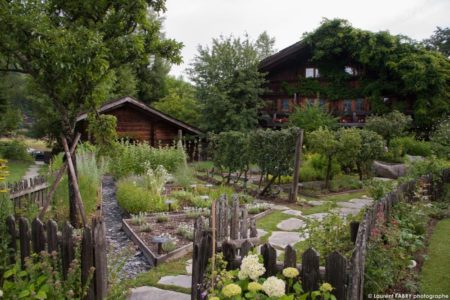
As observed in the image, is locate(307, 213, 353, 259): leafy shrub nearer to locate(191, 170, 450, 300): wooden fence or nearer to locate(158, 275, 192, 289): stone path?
locate(191, 170, 450, 300): wooden fence

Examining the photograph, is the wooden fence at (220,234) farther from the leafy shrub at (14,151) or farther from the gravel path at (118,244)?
the leafy shrub at (14,151)

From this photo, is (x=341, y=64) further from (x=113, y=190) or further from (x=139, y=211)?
(x=139, y=211)

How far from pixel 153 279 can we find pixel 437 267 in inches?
142

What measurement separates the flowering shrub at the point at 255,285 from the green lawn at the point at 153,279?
3.31 feet

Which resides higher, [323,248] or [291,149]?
[291,149]

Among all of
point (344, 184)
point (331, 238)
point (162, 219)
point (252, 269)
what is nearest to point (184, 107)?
point (344, 184)

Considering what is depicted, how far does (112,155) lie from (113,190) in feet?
16.4

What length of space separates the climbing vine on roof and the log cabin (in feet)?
0.53

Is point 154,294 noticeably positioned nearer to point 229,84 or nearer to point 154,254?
point 154,254

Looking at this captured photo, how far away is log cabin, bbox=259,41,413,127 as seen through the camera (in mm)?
21438

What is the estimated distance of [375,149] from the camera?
40.5 feet

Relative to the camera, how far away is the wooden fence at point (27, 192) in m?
5.95

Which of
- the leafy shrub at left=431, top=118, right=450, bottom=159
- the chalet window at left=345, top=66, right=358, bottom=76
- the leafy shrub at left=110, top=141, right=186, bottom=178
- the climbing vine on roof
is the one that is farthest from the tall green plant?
the chalet window at left=345, top=66, right=358, bottom=76

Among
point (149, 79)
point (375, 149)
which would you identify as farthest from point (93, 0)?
point (149, 79)
